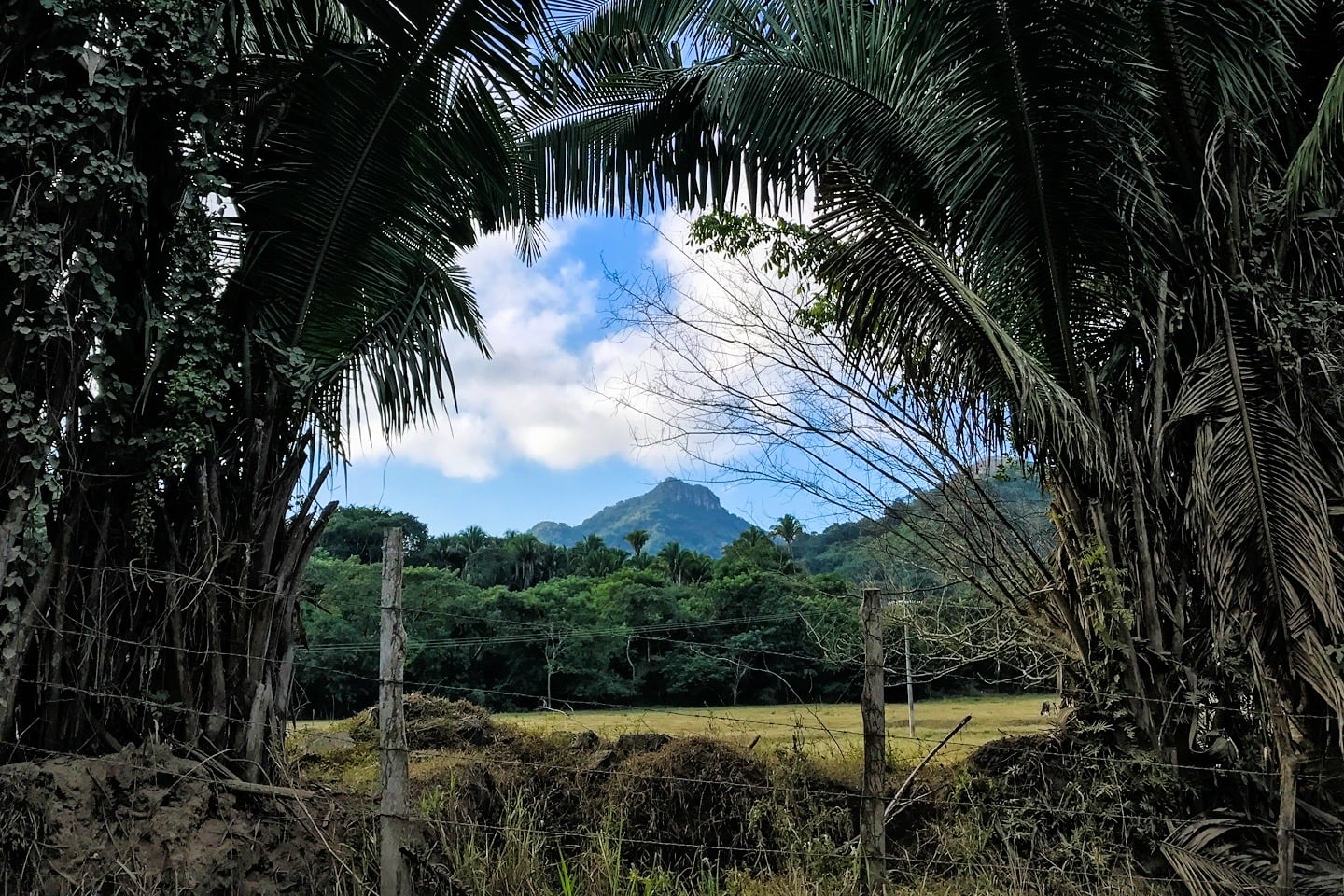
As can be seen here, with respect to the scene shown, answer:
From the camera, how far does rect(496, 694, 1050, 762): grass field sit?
25.2 ft

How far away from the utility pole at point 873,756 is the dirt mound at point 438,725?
15.4ft

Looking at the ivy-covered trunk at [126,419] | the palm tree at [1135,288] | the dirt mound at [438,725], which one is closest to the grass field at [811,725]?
the dirt mound at [438,725]

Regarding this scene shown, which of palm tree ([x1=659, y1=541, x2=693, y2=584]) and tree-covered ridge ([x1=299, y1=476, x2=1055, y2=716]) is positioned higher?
palm tree ([x1=659, y1=541, x2=693, y2=584])

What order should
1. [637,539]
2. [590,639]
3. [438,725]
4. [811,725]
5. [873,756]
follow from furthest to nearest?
[637,539] < [590,639] < [811,725] < [438,725] < [873,756]

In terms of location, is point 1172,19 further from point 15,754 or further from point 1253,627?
point 15,754

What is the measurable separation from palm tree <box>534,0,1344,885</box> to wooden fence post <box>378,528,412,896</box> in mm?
3286

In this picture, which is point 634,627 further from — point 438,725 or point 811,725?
point 438,725

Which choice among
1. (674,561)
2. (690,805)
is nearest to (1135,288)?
(690,805)

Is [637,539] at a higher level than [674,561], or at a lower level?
higher

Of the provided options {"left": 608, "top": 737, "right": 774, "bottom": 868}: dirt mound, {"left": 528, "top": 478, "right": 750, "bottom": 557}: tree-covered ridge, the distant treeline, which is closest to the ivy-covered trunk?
{"left": 608, "top": 737, "right": 774, "bottom": 868}: dirt mound

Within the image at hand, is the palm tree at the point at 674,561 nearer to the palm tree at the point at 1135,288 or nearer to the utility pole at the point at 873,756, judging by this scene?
the palm tree at the point at 1135,288

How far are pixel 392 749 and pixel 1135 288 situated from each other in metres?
5.16

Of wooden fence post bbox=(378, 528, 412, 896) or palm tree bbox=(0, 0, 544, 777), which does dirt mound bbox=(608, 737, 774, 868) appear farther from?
palm tree bbox=(0, 0, 544, 777)

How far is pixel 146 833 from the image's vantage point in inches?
172
